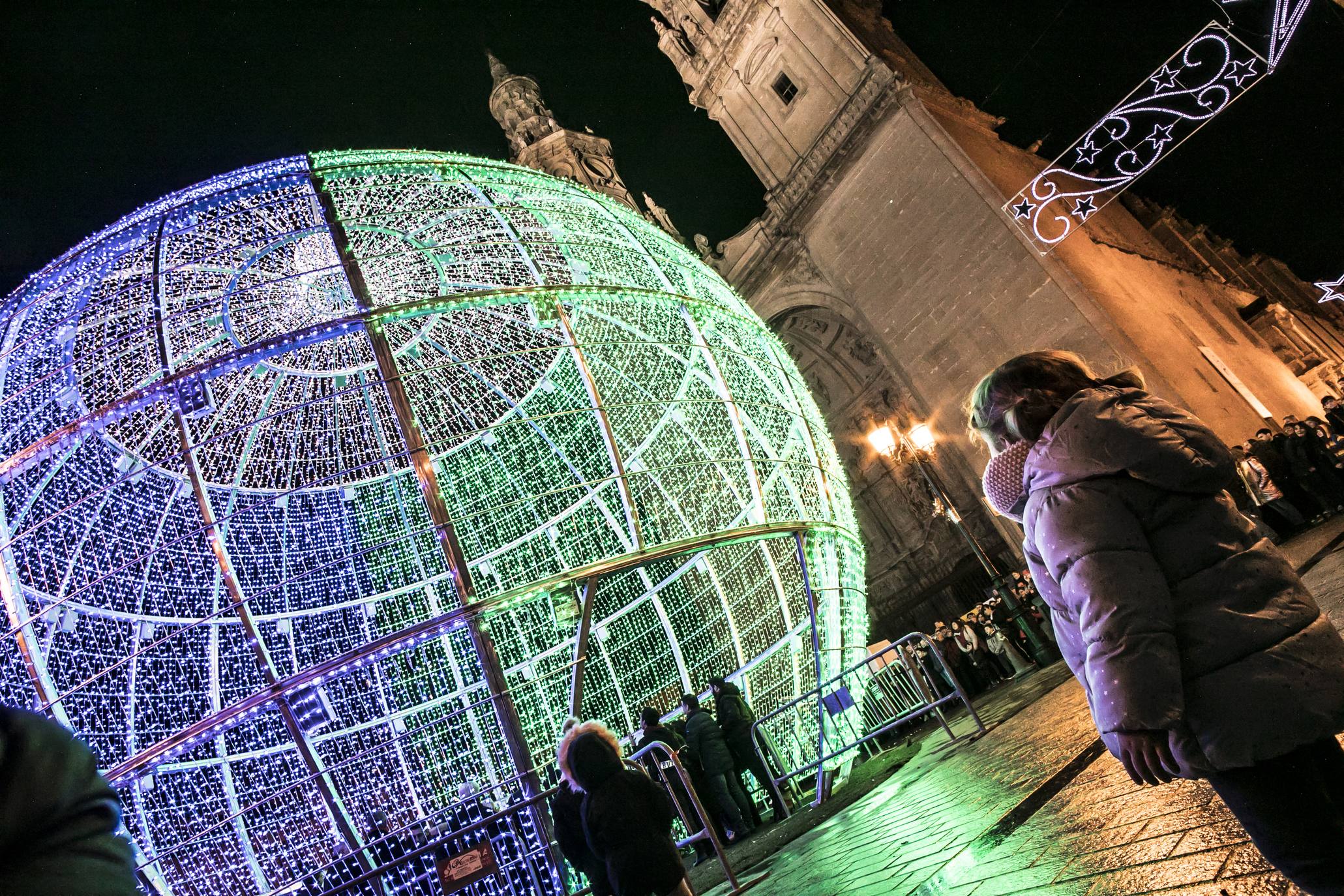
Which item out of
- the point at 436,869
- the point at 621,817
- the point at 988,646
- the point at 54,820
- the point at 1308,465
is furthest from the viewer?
the point at 988,646

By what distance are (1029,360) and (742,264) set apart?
68.1 feet

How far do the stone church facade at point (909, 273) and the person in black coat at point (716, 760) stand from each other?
11.0m

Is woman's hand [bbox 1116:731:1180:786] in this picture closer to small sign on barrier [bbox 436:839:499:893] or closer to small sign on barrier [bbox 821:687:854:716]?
small sign on barrier [bbox 436:839:499:893]

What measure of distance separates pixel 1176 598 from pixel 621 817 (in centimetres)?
238

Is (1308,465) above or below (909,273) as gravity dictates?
Result: below

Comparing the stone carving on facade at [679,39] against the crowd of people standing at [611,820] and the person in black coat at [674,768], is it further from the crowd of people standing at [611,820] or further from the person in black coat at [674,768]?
the crowd of people standing at [611,820]

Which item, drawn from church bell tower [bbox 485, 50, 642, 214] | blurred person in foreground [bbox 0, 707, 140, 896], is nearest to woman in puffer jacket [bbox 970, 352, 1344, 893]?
blurred person in foreground [bbox 0, 707, 140, 896]

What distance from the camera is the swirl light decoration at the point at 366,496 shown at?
4098mm

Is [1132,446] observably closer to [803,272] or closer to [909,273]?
[909,273]

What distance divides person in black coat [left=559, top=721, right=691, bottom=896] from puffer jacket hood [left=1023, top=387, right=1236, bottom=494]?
7.40ft

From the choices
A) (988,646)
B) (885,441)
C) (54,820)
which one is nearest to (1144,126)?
(885,441)

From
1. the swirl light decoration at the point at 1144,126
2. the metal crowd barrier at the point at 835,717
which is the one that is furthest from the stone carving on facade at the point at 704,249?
the metal crowd barrier at the point at 835,717

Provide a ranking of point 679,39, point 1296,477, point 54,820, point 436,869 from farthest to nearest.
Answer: point 679,39
point 1296,477
point 436,869
point 54,820

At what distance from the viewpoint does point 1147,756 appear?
4.42 feet
